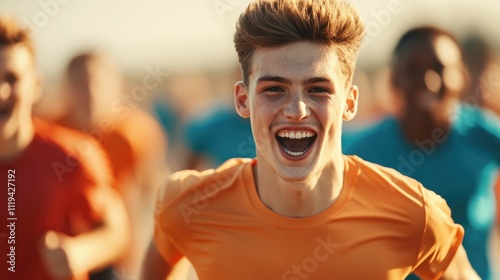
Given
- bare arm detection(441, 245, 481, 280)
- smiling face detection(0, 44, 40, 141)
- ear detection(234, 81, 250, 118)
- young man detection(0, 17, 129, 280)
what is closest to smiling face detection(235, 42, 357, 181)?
ear detection(234, 81, 250, 118)

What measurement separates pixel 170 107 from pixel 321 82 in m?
8.38

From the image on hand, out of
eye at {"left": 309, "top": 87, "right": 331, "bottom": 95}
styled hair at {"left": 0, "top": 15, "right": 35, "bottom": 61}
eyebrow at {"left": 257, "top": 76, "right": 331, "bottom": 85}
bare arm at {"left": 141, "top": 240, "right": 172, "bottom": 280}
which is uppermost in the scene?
styled hair at {"left": 0, "top": 15, "right": 35, "bottom": 61}

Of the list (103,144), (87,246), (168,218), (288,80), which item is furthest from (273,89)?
(103,144)

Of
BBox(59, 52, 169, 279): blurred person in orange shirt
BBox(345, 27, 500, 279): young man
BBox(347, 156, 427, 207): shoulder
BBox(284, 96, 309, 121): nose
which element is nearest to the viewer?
BBox(284, 96, 309, 121): nose

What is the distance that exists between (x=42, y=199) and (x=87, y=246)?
35cm

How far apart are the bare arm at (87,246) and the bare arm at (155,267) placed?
20.9 inches

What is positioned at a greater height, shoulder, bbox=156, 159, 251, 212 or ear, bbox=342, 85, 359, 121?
ear, bbox=342, 85, 359, 121

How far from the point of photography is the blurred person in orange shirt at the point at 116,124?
722cm

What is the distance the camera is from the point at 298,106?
3.55 metres

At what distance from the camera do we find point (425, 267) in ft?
12.2

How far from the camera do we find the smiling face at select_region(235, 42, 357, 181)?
359cm

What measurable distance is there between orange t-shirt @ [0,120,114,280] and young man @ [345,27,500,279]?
144 centimetres

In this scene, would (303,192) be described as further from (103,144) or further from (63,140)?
(103,144)

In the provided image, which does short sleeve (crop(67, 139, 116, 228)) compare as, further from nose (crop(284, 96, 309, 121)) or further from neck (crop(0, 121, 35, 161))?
nose (crop(284, 96, 309, 121))
